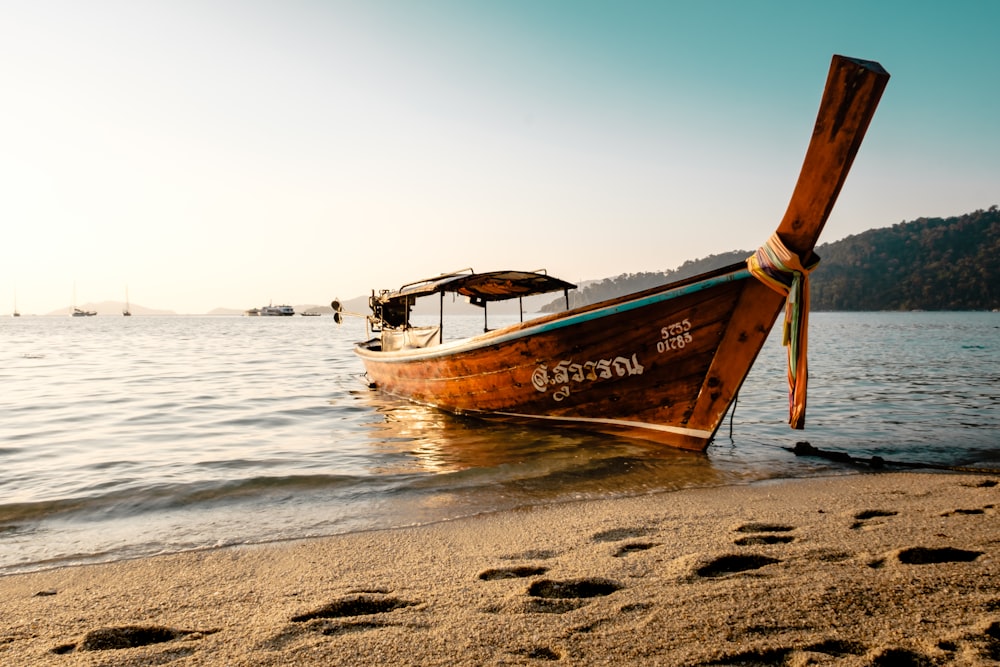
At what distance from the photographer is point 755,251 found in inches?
243

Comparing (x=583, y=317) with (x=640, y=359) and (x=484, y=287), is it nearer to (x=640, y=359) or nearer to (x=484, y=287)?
(x=640, y=359)

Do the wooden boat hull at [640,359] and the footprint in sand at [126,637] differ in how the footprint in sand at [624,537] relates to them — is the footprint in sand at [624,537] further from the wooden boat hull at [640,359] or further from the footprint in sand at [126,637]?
the wooden boat hull at [640,359]

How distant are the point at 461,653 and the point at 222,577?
1.98 metres

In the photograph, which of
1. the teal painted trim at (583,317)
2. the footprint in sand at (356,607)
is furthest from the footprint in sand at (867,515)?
the footprint in sand at (356,607)

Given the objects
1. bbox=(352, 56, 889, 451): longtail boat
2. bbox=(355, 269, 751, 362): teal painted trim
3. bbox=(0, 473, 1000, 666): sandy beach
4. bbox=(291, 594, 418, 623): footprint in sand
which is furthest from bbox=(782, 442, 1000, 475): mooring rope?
bbox=(291, 594, 418, 623): footprint in sand

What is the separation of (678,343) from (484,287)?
17.9ft

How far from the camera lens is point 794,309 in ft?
18.3

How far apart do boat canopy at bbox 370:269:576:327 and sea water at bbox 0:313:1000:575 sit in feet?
7.85

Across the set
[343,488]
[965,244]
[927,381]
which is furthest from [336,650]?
[965,244]

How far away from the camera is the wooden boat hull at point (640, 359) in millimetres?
6551

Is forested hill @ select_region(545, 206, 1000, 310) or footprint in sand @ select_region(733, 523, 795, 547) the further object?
forested hill @ select_region(545, 206, 1000, 310)

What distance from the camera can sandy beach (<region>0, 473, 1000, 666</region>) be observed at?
2.31 meters

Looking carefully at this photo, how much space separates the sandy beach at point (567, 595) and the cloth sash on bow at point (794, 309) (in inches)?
45.6

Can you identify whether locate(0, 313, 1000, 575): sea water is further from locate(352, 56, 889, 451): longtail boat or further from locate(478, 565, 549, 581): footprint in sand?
locate(478, 565, 549, 581): footprint in sand
